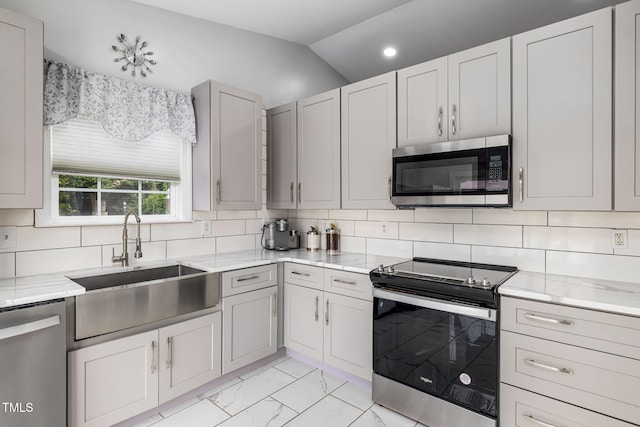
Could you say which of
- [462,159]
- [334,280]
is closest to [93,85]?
[334,280]

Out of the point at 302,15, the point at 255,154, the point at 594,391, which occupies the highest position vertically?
the point at 302,15

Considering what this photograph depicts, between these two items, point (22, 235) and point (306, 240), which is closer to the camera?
point (22, 235)

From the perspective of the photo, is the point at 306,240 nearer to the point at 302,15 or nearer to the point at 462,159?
the point at 462,159

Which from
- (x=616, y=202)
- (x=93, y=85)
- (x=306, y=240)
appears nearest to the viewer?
(x=616, y=202)

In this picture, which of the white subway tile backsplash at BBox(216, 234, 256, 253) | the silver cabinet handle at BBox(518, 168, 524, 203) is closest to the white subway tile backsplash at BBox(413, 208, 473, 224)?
the silver cabinet handle at BBox(518, 168, 524, 203)

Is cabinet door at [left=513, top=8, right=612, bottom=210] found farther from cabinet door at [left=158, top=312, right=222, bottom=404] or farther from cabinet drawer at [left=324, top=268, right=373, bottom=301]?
cabinet door at [left=158, top=312, right=222, bottom=404]

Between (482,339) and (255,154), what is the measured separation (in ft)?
7.24

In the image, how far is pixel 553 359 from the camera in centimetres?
159

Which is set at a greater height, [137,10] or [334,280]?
[137,10]

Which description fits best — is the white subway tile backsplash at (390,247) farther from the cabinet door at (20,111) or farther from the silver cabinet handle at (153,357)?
the cabinet door at (20,111)

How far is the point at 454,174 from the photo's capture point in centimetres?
207

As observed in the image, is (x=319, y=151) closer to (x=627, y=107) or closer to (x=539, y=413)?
(x=627, y=107)

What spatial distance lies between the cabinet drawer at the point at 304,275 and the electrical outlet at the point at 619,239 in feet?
5.90

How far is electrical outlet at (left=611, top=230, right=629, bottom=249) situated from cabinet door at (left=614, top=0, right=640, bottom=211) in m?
0.36
